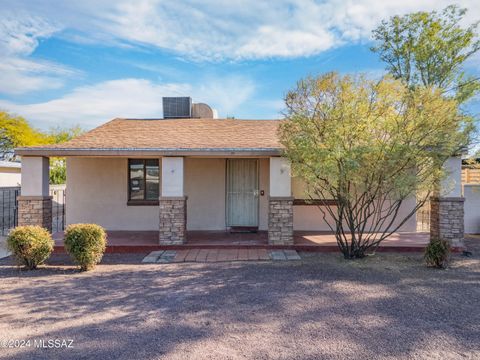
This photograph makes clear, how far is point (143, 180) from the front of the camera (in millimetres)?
9828

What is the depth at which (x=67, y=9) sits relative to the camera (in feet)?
25.9

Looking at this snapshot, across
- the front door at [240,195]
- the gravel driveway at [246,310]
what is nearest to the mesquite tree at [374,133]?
the gravel driveway at [246,310]

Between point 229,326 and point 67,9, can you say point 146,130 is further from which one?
point 229,326

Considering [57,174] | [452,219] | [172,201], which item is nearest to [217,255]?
[172,201]

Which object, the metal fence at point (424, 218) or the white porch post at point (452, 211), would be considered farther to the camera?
the metal fence at point (424, 218)

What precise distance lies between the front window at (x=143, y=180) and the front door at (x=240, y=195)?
232 cm

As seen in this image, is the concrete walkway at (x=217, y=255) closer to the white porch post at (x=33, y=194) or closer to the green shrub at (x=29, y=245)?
A: the green shrub at (x=29, y=245)

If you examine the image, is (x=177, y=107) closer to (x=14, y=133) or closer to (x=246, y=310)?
(x=246, y=310)

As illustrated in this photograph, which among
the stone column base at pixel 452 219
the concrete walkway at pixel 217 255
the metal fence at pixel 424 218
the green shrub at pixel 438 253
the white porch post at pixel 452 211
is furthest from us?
the metal fence at pixel 424 218

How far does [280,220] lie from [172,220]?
106 inches

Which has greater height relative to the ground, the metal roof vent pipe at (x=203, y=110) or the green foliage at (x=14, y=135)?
the green foliage at (x=14, y=135)

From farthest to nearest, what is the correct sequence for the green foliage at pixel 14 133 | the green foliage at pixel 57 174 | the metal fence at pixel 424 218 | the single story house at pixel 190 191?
the green foliage at pixel 14 133 → the green foliage at pixel 57 174 → the metal fence at pixel 424 218 → the single story house at pixel 190 191

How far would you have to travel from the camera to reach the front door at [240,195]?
9.78 metres

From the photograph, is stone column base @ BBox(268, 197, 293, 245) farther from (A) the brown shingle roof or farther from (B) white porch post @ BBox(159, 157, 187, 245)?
(B) white porch post @ BBox(159, 157, 187, 245)
